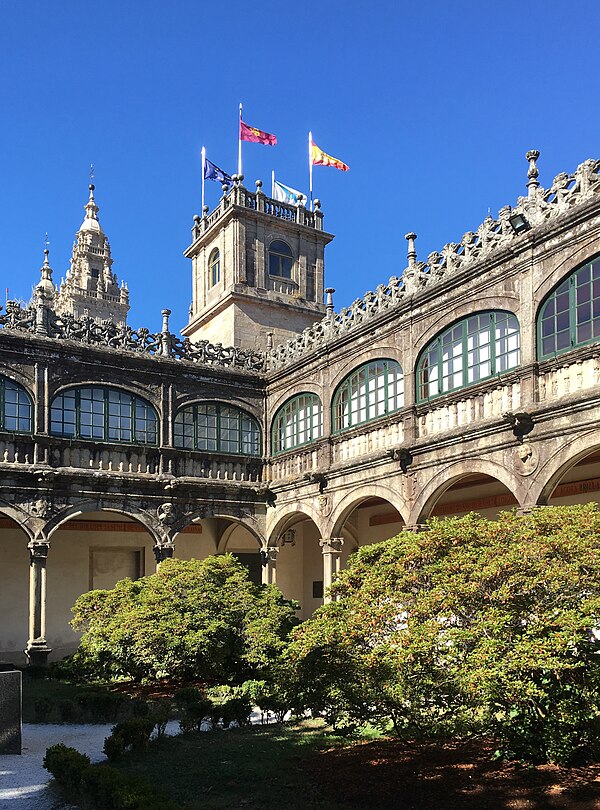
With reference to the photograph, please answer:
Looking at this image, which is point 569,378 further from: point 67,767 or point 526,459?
point 67,767

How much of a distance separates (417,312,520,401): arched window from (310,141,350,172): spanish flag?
11094mm

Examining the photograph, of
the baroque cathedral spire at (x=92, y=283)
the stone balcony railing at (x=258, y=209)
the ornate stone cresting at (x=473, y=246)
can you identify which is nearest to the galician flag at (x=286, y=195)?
the stone balcony railing at (x=258, y=209)

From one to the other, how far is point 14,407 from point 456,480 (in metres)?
10.4

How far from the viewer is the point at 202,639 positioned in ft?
40.3

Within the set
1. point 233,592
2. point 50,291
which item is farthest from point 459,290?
point 50,291

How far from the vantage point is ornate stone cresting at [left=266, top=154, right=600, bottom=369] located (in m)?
13.1

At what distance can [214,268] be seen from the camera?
89.4ft

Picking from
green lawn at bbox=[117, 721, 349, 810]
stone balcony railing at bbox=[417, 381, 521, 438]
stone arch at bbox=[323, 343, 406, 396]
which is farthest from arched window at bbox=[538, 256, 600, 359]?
green lawn at bbox=[117, 721, 349, 810]

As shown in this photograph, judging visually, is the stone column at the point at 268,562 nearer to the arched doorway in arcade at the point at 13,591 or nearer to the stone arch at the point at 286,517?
the stone arch at the point at 286,517

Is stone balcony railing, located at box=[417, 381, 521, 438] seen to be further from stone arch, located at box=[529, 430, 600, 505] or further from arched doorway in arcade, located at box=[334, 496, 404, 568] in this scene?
arched doorway in arcade, located at box=[334, 496, 404, 568]

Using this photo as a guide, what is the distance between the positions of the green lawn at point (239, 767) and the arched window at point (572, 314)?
7.16m

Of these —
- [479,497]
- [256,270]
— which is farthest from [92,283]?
[479,497]

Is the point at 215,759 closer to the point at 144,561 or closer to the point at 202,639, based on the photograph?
the point at 202,639

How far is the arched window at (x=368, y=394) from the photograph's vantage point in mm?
17281
